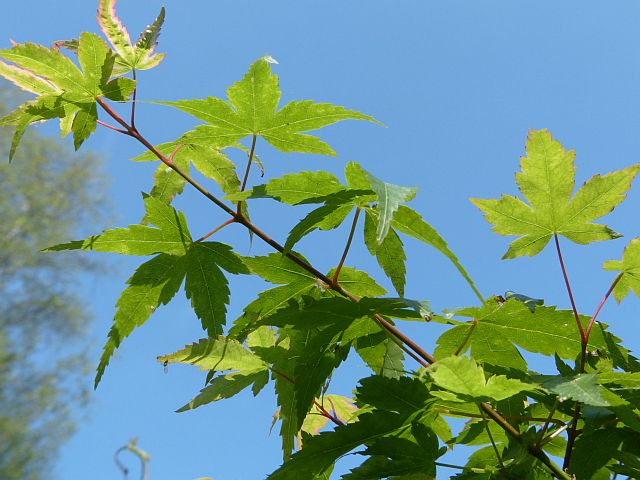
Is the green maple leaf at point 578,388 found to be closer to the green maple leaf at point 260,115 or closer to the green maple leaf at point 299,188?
the green maple leaf at point 299,188

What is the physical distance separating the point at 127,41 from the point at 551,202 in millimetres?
670

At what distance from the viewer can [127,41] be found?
89 centimetres

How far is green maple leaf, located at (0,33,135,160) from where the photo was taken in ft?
2.60

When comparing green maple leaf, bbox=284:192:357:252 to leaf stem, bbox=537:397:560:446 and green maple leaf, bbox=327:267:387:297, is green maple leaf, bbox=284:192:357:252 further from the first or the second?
leaf stem, bbox=537:397:560:446

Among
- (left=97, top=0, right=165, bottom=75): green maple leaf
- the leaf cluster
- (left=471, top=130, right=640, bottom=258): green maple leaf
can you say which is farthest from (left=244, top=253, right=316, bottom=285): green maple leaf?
(left=97, top=0, right=165, bottom=75): green maple leaf

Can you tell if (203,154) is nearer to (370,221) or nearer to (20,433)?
(370,221)

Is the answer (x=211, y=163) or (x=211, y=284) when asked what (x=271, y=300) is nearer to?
(x=211, y=284)

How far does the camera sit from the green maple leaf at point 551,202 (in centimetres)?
71

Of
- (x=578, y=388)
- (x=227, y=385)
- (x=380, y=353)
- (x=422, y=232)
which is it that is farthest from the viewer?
(x=227, y=385)

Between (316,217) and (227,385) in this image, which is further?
(227,385)

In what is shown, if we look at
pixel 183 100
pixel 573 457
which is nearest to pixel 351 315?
pixel 573 457

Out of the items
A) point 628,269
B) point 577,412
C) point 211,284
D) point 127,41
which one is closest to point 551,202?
point 628,269

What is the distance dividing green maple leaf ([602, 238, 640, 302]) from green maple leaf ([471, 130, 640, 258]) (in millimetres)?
25

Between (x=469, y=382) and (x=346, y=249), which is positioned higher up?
(x=346, y=249)
